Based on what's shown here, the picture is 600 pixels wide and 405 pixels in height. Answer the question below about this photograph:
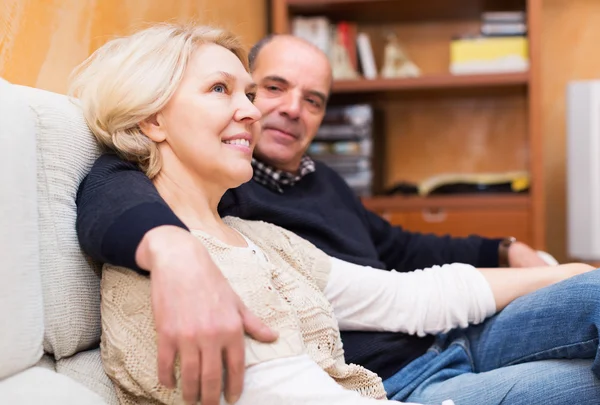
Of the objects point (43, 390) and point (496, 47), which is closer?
point (43, 390)

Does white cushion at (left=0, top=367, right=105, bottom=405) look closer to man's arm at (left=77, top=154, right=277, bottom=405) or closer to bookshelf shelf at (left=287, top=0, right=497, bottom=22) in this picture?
man's arm at (left=77, top=154, right=277, bottom=405)

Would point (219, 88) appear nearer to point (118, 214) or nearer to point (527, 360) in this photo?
point (118, 214)

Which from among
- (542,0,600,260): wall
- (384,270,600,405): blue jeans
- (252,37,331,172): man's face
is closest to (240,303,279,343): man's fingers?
(384,270,600,405): blue jeans

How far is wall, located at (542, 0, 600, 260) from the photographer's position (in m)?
3.17

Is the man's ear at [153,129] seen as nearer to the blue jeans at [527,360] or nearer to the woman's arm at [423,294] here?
the woman's arm at [423,294]

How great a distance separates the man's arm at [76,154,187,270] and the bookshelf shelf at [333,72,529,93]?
2014 mm

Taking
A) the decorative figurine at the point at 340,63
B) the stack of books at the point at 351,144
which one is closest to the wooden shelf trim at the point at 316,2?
the decorative figurine at the point at 340,63

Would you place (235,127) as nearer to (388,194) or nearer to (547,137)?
(388,194)

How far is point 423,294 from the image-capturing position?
4.58 feet

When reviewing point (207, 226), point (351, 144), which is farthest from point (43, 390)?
point (351, 144)

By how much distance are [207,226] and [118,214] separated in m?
0.21

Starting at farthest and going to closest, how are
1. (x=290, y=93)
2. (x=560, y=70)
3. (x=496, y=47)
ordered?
1. (x=560, y=70)
2. (x=496, y=47)
3. (x=290, y=93)

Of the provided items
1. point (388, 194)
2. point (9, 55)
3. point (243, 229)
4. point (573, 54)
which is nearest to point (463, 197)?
point (388, 194)

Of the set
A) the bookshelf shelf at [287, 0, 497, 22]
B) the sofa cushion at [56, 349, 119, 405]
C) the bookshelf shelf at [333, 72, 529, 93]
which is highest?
A: the bookshelf shelf at [287, 0, 497, 22]
